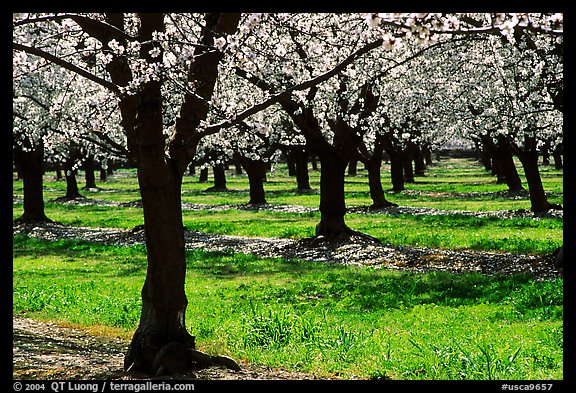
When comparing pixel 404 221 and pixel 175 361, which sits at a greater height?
pixel 175 361

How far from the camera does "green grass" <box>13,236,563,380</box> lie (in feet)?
29.0

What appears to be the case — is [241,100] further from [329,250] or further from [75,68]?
[75,68]

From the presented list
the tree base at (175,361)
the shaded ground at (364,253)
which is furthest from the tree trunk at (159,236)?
the shaded ground at (364,253)

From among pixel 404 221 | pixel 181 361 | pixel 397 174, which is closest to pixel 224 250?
pixel 404 221

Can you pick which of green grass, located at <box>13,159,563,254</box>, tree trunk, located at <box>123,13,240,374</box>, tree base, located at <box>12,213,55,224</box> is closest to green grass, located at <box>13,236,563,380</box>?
tree trunk, located at <box>123,13,240,374</box>

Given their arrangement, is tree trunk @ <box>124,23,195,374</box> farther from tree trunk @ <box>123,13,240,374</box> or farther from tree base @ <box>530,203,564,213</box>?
tree base @ <box>530,203,564,213</box>

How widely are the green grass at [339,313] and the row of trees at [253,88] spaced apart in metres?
1.80

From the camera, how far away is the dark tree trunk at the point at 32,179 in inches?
1265

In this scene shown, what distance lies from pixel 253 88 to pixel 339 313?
11.5m

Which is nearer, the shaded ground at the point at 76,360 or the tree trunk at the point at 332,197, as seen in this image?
the shaded ground at the point at 76,360

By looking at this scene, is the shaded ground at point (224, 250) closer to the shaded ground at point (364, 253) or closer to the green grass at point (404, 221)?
the shaded ground at point (364, 253)

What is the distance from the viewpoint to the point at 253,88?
2234 centimetres

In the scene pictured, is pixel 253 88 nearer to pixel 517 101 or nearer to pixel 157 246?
pixel 517 101
